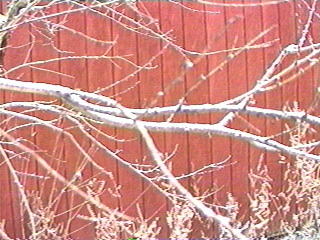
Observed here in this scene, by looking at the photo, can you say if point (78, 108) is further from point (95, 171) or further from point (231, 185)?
point (231, 185)

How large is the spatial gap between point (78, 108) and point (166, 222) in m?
2.96

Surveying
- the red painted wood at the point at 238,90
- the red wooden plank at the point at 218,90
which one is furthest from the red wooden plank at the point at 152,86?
the red painted wood at the point at 238,90

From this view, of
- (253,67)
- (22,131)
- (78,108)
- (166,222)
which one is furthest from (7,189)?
(78,108)

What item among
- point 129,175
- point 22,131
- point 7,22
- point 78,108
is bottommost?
point 129,175

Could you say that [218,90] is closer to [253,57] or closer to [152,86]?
[253,57]

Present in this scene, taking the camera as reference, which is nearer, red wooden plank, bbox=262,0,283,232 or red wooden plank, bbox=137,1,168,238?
red wooden plank, bbox=137,1,168,238

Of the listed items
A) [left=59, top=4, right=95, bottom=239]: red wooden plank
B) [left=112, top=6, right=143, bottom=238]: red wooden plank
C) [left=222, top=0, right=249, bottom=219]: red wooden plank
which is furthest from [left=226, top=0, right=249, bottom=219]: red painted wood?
[left=59, top=4, right=95, bottom=239]: red wooden plank

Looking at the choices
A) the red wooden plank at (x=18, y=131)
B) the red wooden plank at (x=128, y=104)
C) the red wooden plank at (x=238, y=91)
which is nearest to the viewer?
the red wooden plank at (x=18, y=131)

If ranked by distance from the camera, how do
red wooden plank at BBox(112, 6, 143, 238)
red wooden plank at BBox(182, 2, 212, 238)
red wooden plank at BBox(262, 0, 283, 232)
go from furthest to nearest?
red wooden plank at BBox(262, 0, 283, 232) → red wooden plank at BBox(182, 2, 212, 238) → red wooden plank at BBox(112, 6, 143, 238)

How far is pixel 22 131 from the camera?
386 centimetres

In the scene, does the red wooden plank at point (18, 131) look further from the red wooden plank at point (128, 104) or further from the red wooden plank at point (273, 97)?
the red wooden plank at point (273, 97)

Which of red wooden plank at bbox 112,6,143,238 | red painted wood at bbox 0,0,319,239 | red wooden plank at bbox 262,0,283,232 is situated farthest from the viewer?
red wooden plank at bbox 262,0,283,232

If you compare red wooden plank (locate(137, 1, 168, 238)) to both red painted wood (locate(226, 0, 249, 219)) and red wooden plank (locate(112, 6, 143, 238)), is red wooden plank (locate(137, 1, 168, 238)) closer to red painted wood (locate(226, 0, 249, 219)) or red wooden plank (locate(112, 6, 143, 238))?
red wooden plank (locate(112, 6, 143, 238))

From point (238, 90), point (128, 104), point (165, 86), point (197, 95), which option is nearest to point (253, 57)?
point (238, 90)
